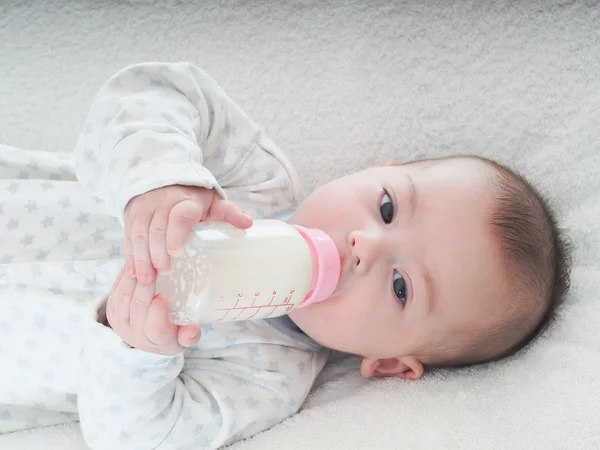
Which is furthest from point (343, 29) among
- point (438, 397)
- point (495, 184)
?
point (438, 397)

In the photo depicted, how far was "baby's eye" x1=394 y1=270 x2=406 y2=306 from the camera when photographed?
1169 millimetres

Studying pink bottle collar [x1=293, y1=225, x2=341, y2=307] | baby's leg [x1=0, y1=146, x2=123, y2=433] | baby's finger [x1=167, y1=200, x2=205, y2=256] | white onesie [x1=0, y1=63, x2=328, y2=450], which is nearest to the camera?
baby's finger [x1=167, y1=200, x2=205, y2=256]

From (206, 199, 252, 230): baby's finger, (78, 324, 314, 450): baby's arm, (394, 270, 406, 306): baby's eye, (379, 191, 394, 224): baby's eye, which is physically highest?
(206, 199, 252, 230): baby's finger

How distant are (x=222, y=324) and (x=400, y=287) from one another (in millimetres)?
328

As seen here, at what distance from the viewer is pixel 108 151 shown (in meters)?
1.16

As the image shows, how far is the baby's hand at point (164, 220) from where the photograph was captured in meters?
0.94

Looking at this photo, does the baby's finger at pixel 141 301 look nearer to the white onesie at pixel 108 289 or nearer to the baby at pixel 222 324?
the baby at pixel 222 324

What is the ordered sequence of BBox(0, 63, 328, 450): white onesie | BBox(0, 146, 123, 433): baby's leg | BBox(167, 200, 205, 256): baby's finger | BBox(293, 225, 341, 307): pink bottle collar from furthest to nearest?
BBox(0, 146, 123, 433): baby's leg → BBox(0, 63, 328, 450): white onesie → BBox(293, 225, 341, 307): pink bottle collar → BBox(167, 200, 205, 256): baby's finger

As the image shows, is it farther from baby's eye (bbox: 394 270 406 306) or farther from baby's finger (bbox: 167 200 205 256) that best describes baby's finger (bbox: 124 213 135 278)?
baby's eye (bbox: 394 270 406 306)

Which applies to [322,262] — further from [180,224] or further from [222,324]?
[222,324]

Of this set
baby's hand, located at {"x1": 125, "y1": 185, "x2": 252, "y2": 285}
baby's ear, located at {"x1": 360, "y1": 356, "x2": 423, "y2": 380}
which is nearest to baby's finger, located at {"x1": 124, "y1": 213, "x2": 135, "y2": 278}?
baby's hand, located at {"x1": 125, "y1": 185, "x2": 252, "y2": 285}

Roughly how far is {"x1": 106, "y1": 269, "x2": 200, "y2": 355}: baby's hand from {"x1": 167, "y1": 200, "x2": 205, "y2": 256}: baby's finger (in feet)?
0.22

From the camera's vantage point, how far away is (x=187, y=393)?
1.24m

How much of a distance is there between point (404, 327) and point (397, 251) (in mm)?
134
